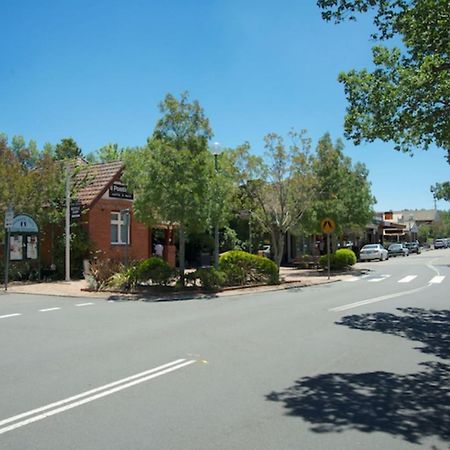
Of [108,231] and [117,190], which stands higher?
[117,190]

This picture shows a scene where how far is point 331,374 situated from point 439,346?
2.96 m

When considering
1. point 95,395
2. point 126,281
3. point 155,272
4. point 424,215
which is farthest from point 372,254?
point 424,215

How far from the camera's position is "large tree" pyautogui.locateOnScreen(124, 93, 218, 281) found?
17.3 meters

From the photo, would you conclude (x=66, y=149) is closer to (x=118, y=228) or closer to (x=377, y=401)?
(x=118, y=228)

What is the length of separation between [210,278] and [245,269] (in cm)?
246

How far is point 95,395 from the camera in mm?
5797

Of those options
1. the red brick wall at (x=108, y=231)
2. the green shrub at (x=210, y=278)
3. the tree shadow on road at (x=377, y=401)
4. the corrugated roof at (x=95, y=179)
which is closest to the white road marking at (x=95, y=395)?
the tree shadow on road at (x=377, y=401)

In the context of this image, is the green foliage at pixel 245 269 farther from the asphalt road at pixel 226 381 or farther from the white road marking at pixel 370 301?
the asphalt road at pixel 226 381

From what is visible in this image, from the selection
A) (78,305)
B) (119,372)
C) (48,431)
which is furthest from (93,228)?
(48,431)

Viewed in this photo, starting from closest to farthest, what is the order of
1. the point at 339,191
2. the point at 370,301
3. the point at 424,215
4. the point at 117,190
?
the point at 370,301 → the point at 117,190 → the point at 339,191 → the point at 424,215

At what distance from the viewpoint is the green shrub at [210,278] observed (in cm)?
1820

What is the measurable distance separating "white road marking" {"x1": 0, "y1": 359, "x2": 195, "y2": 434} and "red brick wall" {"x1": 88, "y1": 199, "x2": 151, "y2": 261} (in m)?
17.2

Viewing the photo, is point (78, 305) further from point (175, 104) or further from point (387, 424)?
point (387, 424)

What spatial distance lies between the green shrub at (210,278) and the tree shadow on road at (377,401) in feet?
37.1
